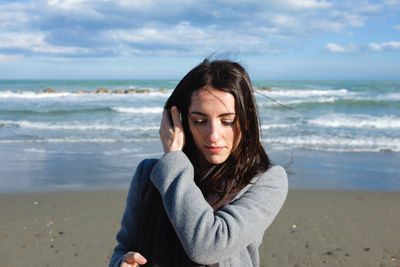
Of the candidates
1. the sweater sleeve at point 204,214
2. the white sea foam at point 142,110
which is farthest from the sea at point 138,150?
the white sea foam at point 142,110

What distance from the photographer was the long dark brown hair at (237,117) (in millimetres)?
1637

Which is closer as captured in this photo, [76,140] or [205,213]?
[205,213]

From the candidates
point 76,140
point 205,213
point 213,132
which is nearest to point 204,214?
point 205,213

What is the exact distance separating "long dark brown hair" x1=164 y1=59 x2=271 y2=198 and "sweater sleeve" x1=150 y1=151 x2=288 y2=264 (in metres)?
0.09

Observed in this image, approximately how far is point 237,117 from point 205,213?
447mm

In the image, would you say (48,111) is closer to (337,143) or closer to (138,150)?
(138,150)

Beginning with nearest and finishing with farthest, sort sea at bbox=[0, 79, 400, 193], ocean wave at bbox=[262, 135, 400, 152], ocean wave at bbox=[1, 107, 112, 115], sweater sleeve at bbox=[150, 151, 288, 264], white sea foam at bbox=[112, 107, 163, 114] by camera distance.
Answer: sweater sleeve at bbox=[150, 151, 288, 264]
sea at bbox=[0, 79, 400, 193]
ocean wave at bbox=[262, 135, 400, 152]
ocean wave at bbox=[1, 107, 112, 115]
white sea foam at bbox=[112, 107, 163, 114]

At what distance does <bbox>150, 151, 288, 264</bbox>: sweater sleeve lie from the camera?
55.5 inches

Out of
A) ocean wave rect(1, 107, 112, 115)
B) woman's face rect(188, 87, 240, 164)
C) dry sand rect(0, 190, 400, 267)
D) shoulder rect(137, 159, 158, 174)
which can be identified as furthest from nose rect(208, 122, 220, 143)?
ocean wave rect(1, 107, 112, 115)

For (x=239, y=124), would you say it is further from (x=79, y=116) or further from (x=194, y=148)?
(x=79, y=116)

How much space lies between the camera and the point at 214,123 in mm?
1621

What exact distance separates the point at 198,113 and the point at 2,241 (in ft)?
14.9

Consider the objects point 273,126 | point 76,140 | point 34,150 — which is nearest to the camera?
point 34,150

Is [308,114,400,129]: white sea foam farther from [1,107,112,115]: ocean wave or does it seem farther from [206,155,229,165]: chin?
[206,155,229,165]: chin
